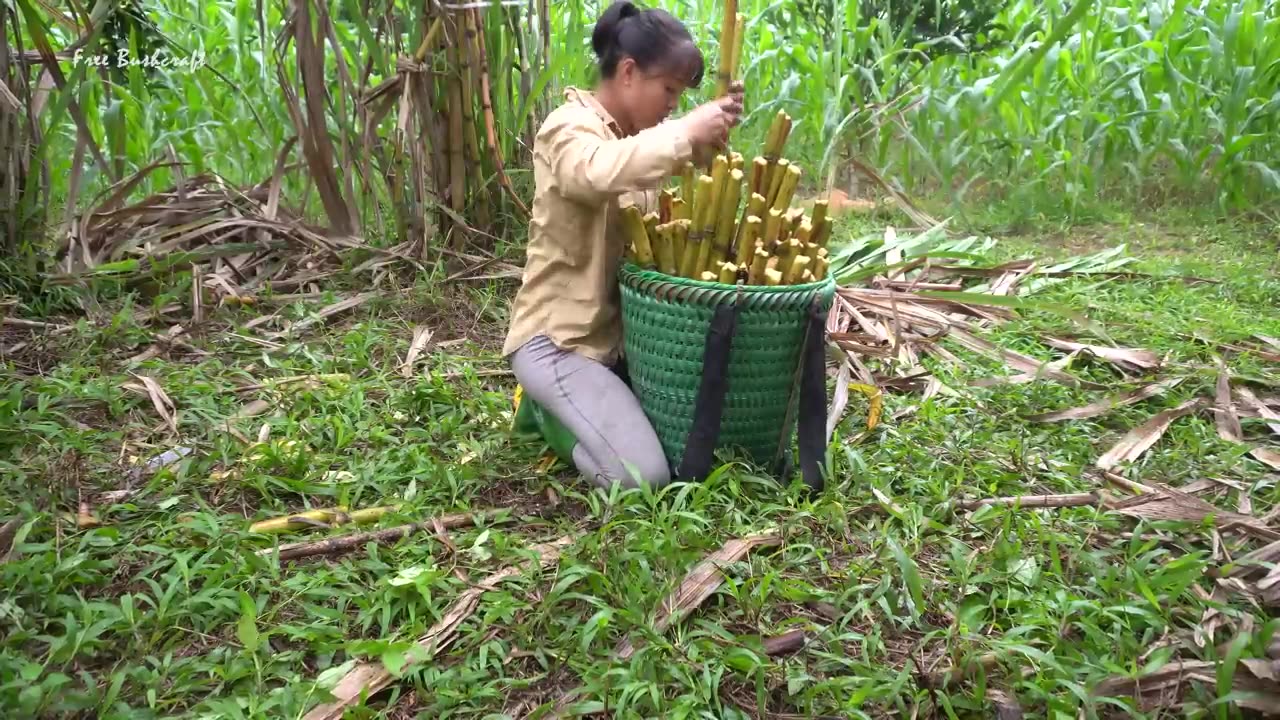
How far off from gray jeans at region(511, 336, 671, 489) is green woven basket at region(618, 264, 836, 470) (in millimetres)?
72

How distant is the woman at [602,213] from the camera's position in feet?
6.22

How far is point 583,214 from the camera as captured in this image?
2.11 m

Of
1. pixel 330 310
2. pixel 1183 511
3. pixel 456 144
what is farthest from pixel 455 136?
pixel 1183 511

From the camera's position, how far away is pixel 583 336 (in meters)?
2.21

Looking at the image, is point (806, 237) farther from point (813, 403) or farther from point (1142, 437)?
point (1142, 437)

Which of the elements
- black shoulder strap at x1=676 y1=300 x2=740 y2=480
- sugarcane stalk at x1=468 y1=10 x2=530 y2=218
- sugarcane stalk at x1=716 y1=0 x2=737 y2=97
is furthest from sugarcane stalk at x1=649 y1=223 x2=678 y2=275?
sugarcane stalk at x1=468 y1=10 x2=530 y2=218

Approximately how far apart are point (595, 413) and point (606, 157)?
0.57 meters

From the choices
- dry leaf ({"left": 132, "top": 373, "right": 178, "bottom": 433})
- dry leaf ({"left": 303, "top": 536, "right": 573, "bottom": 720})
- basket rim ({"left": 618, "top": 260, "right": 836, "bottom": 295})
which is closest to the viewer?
dry leaf ({"left": 303, "top": 536, "right": 573, "bottom": 720})

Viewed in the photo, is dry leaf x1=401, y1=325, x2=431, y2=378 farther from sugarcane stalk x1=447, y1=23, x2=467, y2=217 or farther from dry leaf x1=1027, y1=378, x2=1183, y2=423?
dry leaf x1=1027, y1=378, x2=1183, y2=423

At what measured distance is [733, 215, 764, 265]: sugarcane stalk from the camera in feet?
6.75

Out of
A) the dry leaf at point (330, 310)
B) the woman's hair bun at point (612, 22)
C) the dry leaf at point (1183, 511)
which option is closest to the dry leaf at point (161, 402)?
the dry leaf at point (330, 310)

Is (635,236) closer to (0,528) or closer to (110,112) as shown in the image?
(0,528)

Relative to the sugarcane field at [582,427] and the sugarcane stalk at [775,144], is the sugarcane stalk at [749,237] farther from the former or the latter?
the sugarcane stalk at [775,144]

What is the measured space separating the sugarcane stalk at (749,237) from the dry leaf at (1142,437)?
970mm
